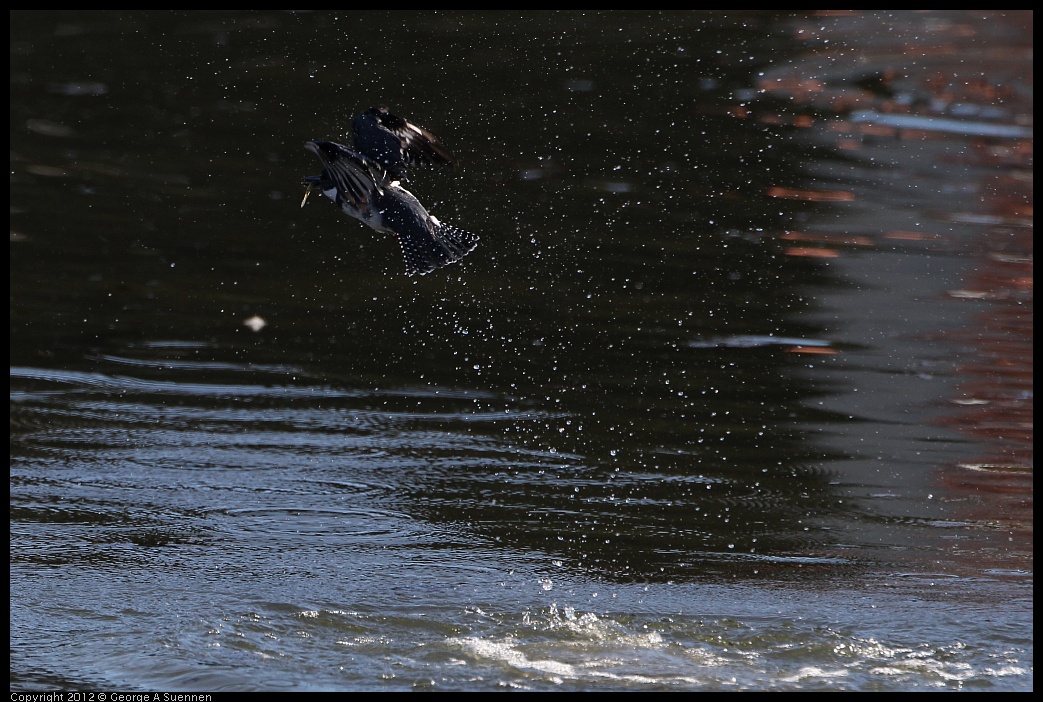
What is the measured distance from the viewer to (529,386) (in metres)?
5.16

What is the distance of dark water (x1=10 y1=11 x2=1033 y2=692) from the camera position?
362 cm

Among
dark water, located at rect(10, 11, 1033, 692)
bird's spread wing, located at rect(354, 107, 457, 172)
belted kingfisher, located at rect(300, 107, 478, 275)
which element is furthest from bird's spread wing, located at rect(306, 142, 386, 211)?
dark water, located at rect(10, 11, 1033, 692)

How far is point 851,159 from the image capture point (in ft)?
25.6

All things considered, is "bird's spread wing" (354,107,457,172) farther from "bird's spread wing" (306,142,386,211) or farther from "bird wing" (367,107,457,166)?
"bird's spread wing" (306,142,386,211)

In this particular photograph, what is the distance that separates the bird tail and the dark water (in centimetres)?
68

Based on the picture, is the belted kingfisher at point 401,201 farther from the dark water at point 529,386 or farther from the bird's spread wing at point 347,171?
the dark water at point 529,386

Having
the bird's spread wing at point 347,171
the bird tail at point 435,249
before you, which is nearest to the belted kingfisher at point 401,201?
the bird tail at point 435,249

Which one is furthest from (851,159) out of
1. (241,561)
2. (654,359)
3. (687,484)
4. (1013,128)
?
(241,561)

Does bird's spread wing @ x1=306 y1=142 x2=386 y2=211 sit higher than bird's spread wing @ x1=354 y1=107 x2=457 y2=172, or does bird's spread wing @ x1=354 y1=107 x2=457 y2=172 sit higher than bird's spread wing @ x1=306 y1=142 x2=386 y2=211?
bird's spread wing @ x1=354 y1=107 x2=457 y2=172

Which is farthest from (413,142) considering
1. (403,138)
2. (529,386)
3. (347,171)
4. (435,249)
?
(529,386)

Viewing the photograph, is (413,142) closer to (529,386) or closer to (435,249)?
(435,249)

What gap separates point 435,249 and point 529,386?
3.01ft

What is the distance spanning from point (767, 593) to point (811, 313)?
7.00 ft
